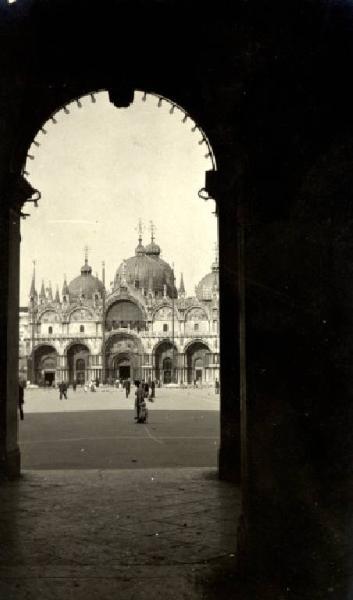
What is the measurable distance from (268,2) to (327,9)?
471 mm

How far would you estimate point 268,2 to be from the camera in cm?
450

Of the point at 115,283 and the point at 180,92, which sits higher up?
the point at 115,283

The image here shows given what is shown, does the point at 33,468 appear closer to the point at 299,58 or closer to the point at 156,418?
the point at 299,58

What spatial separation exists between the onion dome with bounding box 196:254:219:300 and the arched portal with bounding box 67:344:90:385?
1585 centimetres

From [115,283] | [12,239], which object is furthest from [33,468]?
[115,283]

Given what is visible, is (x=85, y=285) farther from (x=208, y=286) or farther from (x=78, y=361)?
(x=208, y=286)

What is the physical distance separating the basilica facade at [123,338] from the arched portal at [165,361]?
11cm

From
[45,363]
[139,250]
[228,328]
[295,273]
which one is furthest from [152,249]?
[295,273]

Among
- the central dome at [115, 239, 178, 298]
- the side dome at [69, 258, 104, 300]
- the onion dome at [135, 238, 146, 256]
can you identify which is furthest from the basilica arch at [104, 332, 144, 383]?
the onion dome at [135, 238, 146, 256]

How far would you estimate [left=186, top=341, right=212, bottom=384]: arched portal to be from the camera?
70812 millimetres

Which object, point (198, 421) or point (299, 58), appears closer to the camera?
point (299, 58)

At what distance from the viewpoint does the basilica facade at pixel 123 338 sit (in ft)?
233

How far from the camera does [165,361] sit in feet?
237

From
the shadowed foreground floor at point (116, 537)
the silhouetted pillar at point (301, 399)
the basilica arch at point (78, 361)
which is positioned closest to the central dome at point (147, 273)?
the basilica arch at point (78, 361)
